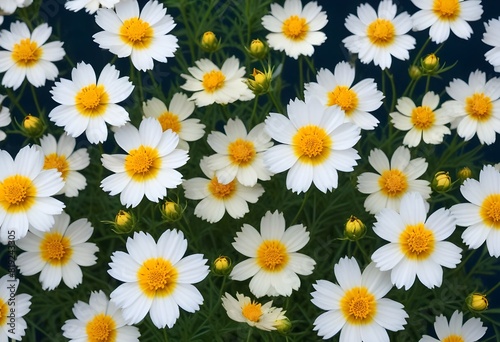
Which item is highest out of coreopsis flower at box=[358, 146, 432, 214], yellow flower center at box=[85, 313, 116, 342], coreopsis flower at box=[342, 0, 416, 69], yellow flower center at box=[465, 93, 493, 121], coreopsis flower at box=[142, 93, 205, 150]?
coreopsis flower at box=[342, 0, 416, 69]

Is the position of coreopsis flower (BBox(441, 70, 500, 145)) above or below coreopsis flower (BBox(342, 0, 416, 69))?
below

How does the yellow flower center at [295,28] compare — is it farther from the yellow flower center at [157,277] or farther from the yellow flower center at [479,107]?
the yellow flower center at [157,277]

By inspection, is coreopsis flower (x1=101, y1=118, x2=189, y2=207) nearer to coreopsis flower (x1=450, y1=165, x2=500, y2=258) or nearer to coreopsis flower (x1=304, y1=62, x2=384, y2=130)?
coreopsis flower (x1=304, y1=62, x2=384, y2=130)

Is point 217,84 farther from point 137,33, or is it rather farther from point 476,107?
point 476,107

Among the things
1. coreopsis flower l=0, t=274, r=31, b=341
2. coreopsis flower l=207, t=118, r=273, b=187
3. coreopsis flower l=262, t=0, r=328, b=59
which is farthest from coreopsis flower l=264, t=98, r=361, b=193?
coreopsis flower l=0, t=274, r=31, b=341

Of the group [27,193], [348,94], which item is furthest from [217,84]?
[27,193]

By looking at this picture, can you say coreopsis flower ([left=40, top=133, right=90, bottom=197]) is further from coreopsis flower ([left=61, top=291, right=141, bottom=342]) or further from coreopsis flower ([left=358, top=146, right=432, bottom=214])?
coreopsis flower ([left=358, top=146, right=432, bottom=214])

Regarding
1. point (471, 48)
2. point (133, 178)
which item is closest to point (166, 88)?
point (133, 178)

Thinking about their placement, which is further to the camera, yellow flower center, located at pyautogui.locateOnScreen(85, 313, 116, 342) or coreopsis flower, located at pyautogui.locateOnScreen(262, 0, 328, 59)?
coreopsis flower, located at pyautogui.locateOnScreen(262, 0, 328, 59)
